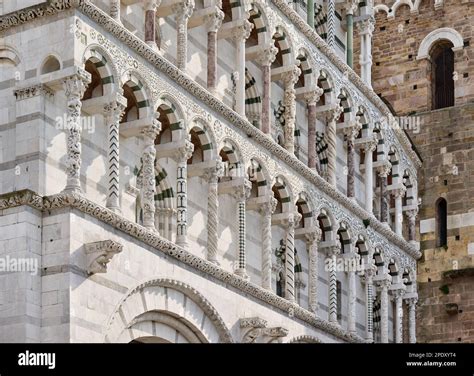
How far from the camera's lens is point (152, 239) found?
804 inches

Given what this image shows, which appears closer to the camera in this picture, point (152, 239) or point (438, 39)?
point (152, 239)

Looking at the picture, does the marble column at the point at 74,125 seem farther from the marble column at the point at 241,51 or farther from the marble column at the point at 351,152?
the marble column at the point at 351,152

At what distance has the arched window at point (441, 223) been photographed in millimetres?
31391

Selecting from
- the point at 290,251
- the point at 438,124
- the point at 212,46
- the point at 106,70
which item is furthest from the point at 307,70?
the point at 106,70

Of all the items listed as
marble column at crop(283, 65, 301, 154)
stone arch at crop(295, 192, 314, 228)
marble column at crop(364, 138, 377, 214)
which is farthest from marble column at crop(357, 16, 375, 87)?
stone arch at crop(295, 192, 314, 228)

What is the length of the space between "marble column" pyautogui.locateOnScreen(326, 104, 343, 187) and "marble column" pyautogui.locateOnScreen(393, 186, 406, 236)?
3116 mm

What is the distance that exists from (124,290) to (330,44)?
33.1 feet

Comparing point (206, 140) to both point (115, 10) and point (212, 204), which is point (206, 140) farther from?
point (115, 10)

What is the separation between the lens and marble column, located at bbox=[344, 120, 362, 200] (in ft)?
92.6

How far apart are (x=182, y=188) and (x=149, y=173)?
1017 mm

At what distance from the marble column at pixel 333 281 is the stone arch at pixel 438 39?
7625 mm

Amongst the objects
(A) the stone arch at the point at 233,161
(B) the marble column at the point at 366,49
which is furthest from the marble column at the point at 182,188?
(B) the marble column at the point at 366,49

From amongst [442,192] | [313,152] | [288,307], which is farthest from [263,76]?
[442,192]

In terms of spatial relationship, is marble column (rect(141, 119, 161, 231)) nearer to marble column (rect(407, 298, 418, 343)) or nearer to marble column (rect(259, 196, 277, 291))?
marble column (rect(259, 196, 277, 291))
